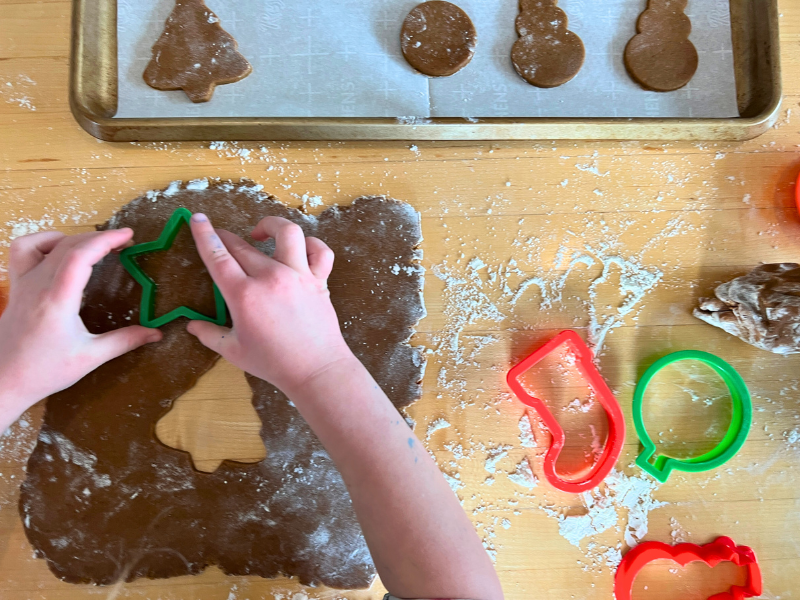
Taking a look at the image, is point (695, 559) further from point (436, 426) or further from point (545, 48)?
point (545, 48)

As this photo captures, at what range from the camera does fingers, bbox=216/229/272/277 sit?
0.67m

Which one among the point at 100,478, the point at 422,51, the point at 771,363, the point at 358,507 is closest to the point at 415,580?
the point at 358,507

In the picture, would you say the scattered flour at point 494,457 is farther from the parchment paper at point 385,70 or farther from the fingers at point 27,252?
the fingers at point 27,252

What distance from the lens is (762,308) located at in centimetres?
71

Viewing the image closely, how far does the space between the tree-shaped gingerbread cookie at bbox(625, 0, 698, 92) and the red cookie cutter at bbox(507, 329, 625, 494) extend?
436 millimetres

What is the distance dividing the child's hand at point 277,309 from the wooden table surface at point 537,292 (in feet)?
0.38

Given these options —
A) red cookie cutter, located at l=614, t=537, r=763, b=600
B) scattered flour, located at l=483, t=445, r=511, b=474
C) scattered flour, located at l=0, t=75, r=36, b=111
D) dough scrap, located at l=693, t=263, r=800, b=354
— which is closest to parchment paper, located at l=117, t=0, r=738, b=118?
scattered flour, located at l=0, t=75, r=36, b=111

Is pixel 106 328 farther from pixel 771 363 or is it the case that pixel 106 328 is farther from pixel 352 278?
pixel 771 363

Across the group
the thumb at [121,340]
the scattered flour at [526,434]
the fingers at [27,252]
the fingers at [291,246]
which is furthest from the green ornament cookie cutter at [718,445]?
the fingers at [27,252]

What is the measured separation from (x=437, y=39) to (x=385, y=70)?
0.31ft

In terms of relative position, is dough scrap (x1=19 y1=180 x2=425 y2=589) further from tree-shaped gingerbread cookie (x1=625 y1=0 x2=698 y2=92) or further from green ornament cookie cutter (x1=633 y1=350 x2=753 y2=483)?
tree-shaped gingerbread cookie (x1=625 y1=0 x2=698 y2=92)

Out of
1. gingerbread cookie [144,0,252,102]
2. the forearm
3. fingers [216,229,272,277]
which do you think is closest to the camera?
the forearm

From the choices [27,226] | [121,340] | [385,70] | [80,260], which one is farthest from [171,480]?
[385,70]

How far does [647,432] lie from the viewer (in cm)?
78
